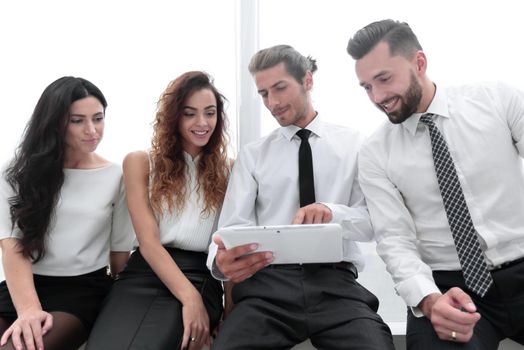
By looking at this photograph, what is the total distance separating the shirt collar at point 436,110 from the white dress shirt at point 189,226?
0.88 meters

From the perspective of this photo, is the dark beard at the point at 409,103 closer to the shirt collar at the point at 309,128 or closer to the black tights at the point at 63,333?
the shirt collar at the point at 309,128

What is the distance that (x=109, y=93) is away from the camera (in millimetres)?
2613

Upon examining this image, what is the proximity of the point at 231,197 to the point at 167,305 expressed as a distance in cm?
50

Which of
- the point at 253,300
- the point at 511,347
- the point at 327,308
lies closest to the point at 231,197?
the point at 253,300

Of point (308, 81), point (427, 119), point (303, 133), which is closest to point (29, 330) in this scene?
point (303, 133)

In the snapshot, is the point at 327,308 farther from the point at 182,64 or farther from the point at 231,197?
the point at 182,64

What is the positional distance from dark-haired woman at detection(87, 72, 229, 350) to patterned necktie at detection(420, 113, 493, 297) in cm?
91

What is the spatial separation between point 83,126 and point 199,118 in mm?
474

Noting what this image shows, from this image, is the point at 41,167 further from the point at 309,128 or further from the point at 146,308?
the point at 309,128

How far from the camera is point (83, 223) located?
2.04m

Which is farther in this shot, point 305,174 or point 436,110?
point 305,174

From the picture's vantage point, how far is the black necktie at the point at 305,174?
197 centimetres

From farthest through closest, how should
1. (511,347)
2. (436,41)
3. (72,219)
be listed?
1. (436,41)
2. (72,219)
3. (511,347)

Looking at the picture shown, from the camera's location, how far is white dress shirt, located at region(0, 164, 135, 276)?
6.51ft
